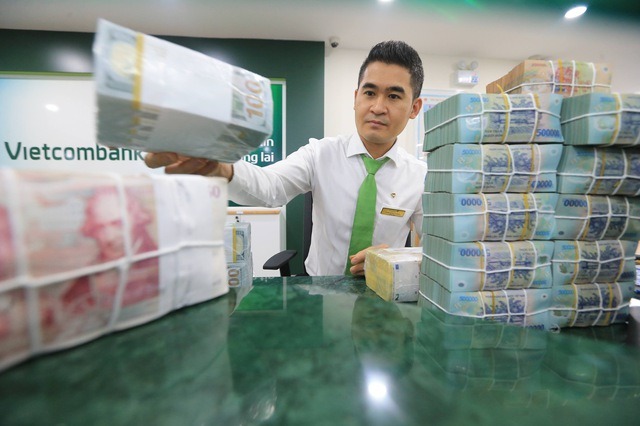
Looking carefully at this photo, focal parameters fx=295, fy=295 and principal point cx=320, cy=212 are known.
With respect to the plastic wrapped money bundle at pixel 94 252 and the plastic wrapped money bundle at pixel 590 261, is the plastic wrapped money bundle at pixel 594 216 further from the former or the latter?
the plastic wrapped money bundle at pixel 94 252

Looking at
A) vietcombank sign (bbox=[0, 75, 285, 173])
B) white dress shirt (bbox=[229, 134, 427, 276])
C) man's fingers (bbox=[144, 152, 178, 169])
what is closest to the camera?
man's fingers (bbox=[144, 152, 178, 169])

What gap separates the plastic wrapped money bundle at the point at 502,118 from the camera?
0.62 meters

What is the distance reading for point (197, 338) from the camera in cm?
38

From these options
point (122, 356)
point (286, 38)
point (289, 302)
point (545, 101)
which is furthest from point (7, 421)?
point (286, 38)

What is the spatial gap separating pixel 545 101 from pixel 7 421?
95cm

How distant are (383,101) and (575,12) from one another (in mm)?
2405

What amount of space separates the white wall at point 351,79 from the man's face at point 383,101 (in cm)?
193

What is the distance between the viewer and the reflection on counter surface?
0.84 ft

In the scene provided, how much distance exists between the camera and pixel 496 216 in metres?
0.63

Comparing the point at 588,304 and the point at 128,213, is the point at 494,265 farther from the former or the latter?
the point at 128,213

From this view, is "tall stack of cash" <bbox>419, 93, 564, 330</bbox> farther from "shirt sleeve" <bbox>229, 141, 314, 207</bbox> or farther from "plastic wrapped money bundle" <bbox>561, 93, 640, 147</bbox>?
"shirt sleeve" <bbox>229, 141, 314, 207</bbox>

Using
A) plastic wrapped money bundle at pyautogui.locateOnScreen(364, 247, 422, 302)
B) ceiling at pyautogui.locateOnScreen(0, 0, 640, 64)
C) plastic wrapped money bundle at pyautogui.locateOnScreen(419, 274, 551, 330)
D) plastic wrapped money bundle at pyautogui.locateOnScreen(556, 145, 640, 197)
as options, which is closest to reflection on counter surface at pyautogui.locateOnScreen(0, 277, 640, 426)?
plastic wrapped money bundle at pyautogui.locateOnScreen(419, 274, 551, 330)

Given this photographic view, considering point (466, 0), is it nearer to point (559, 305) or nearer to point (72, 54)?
point (559, 305)

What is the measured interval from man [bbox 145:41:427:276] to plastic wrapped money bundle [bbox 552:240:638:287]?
0.70 metres
